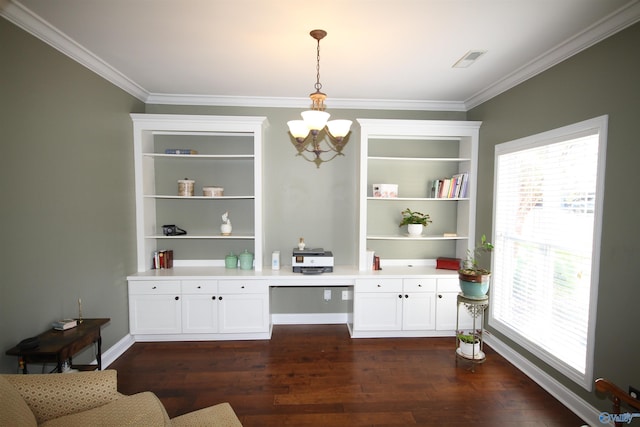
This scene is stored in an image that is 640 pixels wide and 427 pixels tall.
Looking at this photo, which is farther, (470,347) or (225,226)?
(225,226)

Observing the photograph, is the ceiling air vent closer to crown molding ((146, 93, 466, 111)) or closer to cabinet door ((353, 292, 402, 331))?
crown molding ((146, 93, 466, 111))

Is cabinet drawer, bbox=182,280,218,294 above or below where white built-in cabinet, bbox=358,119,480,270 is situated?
below

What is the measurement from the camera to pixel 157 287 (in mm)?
3520

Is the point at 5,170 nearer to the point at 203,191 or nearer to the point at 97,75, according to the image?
the point at 97,75

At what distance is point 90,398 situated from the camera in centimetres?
172

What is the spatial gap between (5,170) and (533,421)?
3.91 meters

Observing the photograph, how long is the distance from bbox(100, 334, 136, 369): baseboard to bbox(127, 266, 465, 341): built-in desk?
82mm

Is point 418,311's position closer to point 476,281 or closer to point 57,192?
point 476,281

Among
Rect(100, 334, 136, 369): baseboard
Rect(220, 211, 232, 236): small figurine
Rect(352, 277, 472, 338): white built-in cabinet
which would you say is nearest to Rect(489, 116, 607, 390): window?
Rect(352, 277, 472, 338): white built-in cabinet

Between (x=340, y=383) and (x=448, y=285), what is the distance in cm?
167

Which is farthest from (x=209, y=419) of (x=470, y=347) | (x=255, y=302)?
(x=470, y=347)

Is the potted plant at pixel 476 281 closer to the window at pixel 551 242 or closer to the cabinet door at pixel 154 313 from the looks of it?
the window at pixel 551 242

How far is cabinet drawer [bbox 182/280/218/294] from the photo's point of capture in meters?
3.53

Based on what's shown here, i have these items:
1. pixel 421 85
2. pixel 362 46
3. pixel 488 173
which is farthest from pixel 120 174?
pixel 488 173
